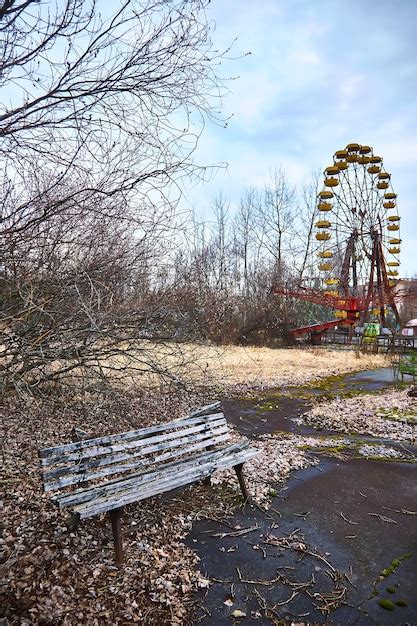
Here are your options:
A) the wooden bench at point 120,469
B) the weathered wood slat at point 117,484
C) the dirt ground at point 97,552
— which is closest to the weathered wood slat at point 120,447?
the wooden bench at point 120,469

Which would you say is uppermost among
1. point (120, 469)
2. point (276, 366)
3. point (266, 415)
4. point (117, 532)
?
point (120, 469)

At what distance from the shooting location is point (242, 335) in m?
21.6

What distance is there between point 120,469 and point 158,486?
36 cm

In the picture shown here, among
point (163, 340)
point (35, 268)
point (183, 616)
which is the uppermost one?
point (35, 268)

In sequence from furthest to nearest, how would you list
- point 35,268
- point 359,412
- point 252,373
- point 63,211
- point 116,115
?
point 252,373, point 359,412, point 35,268, point 63,211, point 116,115

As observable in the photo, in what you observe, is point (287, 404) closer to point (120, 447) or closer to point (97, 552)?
point (120, 447)

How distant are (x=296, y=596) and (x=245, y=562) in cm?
45

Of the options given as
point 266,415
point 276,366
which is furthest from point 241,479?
point 276,366

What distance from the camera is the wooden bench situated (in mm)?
2943

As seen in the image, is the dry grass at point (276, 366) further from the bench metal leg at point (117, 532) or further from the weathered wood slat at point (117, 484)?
the bench metal leg at point (117, 532)

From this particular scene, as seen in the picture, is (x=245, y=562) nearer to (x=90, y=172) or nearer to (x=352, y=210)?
(x=90, y=172)

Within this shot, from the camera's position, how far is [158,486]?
324cm

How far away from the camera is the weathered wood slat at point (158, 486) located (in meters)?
2.85

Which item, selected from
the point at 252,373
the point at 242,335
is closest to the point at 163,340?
the point at 252,373
